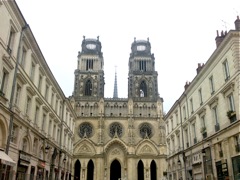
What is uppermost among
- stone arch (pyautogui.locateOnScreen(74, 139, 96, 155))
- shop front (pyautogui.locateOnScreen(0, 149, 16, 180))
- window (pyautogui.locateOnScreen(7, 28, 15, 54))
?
window (pyautogui.locateOnScreen(7, 28, 15, 54))

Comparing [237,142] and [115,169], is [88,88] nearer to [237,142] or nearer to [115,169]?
[115,169]

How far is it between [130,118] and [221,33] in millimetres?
40455

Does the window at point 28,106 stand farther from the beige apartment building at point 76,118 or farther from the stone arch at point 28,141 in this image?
the stone arch at point 28,141

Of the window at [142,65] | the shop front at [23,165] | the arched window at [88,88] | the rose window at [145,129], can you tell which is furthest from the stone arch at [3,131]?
the window at [142,65]

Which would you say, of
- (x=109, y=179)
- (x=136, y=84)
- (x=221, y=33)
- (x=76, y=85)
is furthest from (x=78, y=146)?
(x=221, y=33)

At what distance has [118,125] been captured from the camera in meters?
63.5

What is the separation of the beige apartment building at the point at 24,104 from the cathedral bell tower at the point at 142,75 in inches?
1499

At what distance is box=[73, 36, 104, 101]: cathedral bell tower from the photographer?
216 feet

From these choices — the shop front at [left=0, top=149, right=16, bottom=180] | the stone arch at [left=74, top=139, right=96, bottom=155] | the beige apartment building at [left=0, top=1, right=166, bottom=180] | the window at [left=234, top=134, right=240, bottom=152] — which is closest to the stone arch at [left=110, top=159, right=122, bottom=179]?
the beige apartment building at [left=0, top=1, right=166, bottom=180]

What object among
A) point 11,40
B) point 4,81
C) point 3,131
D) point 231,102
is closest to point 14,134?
point 3,131

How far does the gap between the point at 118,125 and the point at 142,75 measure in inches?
559

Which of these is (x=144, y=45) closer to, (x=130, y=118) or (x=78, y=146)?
(x=130, y=118)

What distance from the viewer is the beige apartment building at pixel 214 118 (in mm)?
18938

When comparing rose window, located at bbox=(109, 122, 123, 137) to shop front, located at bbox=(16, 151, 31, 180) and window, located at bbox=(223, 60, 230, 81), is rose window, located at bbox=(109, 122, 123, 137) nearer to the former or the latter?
shop front, located at bbox=(16, 151, 31, 180)
